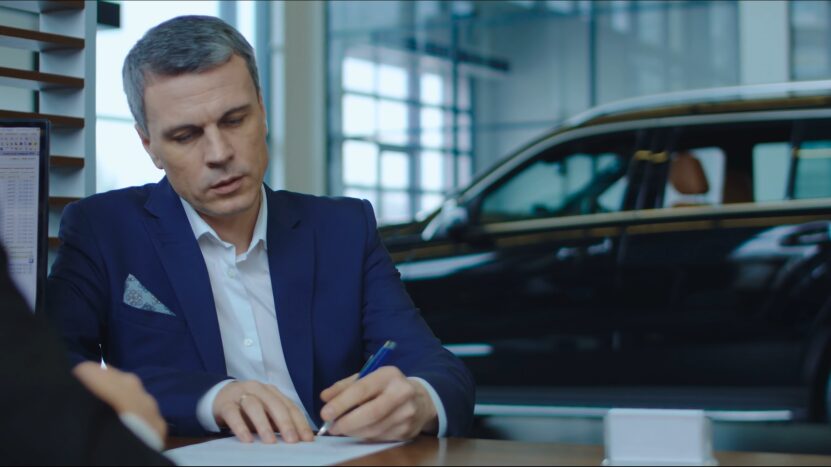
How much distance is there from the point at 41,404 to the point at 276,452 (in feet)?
1.79

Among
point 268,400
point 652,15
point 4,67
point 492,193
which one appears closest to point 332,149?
point 652,15

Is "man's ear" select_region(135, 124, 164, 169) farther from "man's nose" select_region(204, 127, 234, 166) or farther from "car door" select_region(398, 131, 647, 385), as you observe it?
"car door" select_region(398, 131, 647, 385)

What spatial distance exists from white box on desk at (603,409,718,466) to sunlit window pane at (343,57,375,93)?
824 cm

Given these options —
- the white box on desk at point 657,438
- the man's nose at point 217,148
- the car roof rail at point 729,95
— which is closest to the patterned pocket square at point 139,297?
the man's nose at point 217,148

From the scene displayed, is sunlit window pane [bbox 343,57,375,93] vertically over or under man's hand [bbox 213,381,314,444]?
over

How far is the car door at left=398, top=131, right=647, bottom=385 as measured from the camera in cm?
480

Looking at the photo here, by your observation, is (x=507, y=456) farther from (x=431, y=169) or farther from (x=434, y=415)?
(x=431, y=169)

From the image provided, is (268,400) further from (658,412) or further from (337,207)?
(337,207)

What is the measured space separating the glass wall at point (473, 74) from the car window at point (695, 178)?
4.34 meters

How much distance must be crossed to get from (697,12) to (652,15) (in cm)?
64

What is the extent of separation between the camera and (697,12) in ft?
30.5

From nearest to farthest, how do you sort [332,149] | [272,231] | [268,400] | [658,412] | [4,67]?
[658,412]
[268,400]
[272,231]
[4,67]
[332,149]

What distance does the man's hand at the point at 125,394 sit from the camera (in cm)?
112

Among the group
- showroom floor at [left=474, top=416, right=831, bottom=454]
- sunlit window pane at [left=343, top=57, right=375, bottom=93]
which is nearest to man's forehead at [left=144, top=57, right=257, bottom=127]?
showroom floor at [left=474, top=416, right=831, bottom=454]
